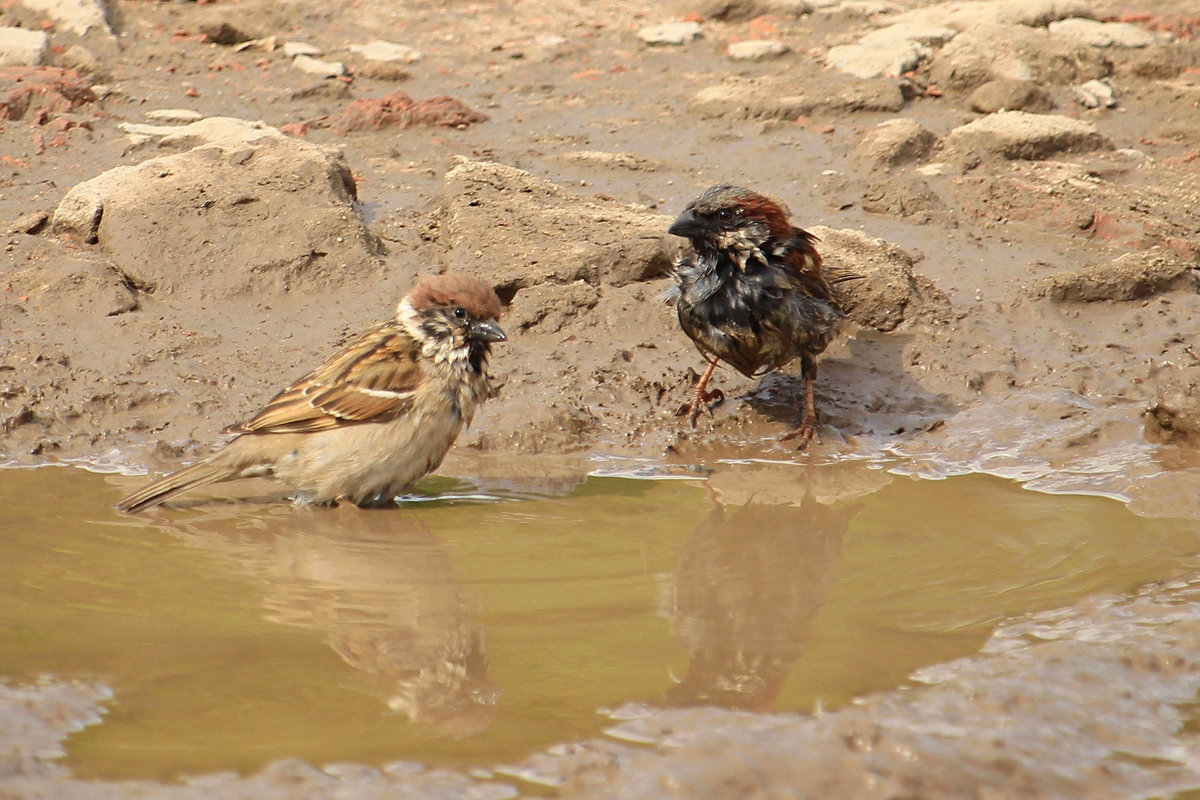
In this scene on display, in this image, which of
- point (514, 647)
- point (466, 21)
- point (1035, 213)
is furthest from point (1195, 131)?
point (514, 647)

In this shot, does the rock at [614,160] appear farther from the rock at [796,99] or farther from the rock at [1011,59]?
the rock at [1011,59]

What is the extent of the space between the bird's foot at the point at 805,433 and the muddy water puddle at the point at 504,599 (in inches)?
10.7

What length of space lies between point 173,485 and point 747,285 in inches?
111

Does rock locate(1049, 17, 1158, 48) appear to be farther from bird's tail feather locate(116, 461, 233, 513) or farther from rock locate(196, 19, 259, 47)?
bird's tail feather locate(116, 461, 233, 513)

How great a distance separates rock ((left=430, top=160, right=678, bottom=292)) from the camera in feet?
Answer: 24.1

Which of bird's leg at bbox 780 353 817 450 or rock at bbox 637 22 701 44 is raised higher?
rock at bbox 637 22 701 44

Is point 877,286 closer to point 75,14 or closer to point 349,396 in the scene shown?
point 349,396

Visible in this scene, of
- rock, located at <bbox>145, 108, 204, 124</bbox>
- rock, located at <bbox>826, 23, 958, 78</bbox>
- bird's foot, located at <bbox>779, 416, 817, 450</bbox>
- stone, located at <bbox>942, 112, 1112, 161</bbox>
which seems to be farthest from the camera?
rock, located at <bbox>826, 23, 958, 78</bbox>

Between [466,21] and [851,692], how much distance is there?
9.09 metres

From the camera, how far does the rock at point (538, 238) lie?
7.33 meters

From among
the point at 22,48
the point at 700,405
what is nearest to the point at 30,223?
the point at 22,48

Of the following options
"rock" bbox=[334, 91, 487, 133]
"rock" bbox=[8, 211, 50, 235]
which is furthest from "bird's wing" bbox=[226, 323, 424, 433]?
"rock" bbox=[334, 91, 487, 133]

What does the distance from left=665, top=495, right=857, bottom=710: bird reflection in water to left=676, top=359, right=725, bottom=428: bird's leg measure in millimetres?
1014

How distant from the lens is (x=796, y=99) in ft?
31.8
